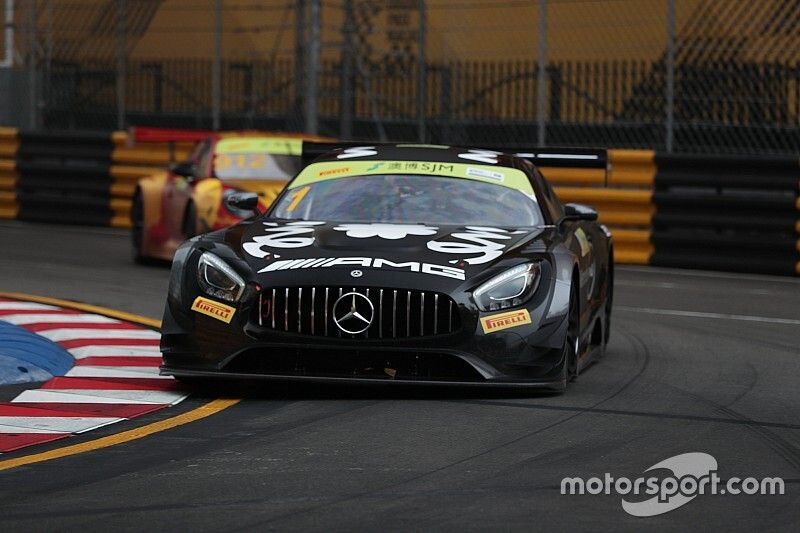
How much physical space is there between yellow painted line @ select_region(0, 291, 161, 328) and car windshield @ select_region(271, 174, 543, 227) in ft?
6.75

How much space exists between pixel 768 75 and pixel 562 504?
36.5 feet

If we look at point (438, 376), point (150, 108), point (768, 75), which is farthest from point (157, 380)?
point (150, 108)

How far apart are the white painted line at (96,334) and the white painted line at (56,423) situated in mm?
2939

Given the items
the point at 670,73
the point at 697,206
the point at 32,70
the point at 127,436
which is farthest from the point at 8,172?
the point at 127,436

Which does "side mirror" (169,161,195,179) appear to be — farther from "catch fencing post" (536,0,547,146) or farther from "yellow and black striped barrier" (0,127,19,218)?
"yellow and black striped barrier" (0,127,19,218)

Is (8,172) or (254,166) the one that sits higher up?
(254,166)

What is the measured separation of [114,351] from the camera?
9695mm

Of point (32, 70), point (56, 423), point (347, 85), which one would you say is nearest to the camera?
point (56, 423)

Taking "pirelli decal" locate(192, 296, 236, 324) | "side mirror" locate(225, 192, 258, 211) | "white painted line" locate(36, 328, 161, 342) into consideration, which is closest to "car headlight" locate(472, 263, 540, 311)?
"pirelli decal" locate(192, 296, 236, 324)

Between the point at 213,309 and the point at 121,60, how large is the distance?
14.1 m

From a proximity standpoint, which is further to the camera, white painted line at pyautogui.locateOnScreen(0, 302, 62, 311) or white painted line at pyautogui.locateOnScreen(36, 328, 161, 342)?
white painted line at pyautogui.locateOnScreen(0, 302, 62, 311)

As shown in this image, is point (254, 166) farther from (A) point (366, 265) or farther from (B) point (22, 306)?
(A) point (366, 265)

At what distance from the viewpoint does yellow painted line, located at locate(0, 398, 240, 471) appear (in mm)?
6312

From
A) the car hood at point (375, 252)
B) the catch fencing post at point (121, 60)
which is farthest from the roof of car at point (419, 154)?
the catch fencing post at point (121, 60)
